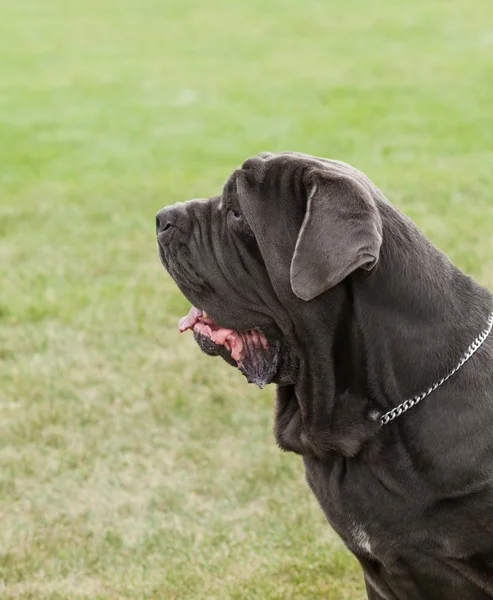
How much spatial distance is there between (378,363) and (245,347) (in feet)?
1.72

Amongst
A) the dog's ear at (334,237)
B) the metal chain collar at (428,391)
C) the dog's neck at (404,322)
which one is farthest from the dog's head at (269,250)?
the metal chain collar at (428,391)

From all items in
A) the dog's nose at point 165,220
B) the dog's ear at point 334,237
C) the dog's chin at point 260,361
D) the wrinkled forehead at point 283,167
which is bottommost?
the dog's chin at point 260,361

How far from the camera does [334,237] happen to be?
266 centimetres

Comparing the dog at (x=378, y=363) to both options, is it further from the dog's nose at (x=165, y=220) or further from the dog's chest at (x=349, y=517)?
the dog's nose at (x=165, y=220)

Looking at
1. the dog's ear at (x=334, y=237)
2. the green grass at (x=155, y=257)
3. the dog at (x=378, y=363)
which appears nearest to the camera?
the dog's ear at (x=334, y=237)

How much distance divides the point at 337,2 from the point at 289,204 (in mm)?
17846

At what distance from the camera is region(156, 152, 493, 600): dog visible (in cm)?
282

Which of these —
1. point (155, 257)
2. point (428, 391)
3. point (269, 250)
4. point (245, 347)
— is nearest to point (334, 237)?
point (269, 250)

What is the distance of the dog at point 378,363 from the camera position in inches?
111

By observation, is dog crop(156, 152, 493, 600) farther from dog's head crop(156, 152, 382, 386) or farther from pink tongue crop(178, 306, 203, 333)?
pink tongue crop(178, 306, 203, 333)

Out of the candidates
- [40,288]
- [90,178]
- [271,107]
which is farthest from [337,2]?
[40,288]

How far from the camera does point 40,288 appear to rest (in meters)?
6.82

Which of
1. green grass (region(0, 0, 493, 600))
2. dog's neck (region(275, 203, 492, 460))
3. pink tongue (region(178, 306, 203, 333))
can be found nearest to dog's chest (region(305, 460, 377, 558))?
dog's neck (region(275, 203, 492, 460))

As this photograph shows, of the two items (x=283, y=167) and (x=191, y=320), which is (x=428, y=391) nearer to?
(x=283, y=167)
